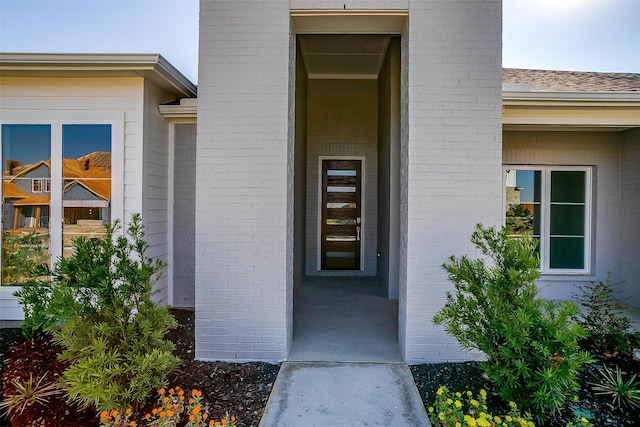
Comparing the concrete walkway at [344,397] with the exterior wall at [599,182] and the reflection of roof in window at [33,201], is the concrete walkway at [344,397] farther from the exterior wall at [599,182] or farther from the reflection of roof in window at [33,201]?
the exterior wall at [599,182]

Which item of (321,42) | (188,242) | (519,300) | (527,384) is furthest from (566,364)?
(321,42)

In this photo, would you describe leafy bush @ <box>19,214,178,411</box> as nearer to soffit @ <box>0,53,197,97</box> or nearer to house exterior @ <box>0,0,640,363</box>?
house exterior @ <box>0,0,640,363</box>

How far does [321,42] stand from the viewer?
6086 mm

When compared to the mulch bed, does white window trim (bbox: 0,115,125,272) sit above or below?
above

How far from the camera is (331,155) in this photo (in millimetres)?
7957

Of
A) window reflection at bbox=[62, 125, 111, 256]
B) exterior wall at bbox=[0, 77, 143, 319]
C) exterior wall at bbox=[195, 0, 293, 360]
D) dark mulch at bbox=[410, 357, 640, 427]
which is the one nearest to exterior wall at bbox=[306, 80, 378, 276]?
exterior wall at bbox=[0, 77, 143, 319]

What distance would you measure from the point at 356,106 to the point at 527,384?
21.2 feet

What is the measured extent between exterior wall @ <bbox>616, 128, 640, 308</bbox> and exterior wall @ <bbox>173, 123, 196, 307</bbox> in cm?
673

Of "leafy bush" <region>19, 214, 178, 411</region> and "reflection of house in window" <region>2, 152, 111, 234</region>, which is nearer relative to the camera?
"leafy bush" <region>19, 214, 178, 411</region>

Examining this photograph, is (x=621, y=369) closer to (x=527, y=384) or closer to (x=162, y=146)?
(x=527, y=384)

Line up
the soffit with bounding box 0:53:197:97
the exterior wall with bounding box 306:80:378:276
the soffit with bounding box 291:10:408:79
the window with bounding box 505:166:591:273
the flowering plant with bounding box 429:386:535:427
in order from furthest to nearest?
the exterior wall with bounding box 306:80:378:276
the window with bounding box 505:166:591:273
the soffit with bounding box 0:53:197:97
the soffit with bounding box 291:10:408:79
the flowering plant with bounding box 429:386:535:427

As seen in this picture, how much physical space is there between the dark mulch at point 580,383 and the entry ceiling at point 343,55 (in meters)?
4.62

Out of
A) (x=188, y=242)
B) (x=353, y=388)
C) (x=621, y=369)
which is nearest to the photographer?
(x=353, y=388)

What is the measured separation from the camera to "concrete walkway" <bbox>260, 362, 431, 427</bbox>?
2.66m
